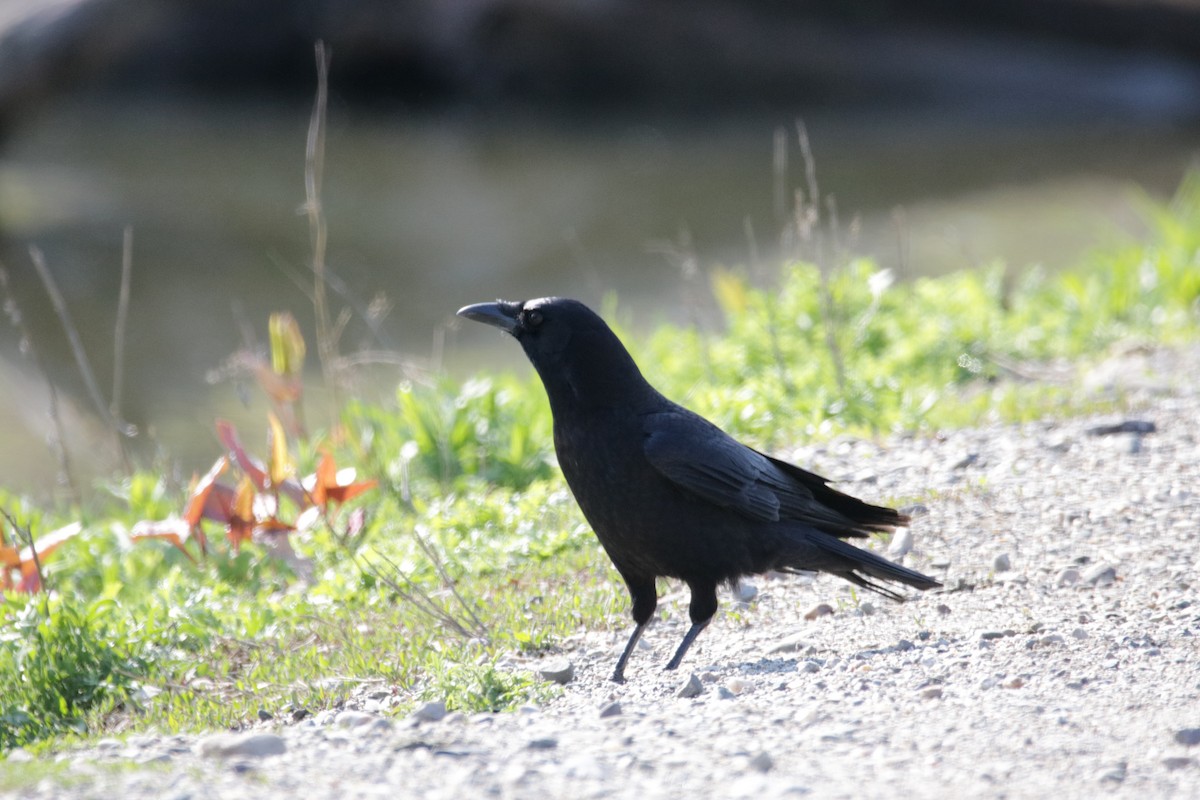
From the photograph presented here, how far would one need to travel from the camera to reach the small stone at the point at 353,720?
3.60 m

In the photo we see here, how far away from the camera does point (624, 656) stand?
414 centimetres

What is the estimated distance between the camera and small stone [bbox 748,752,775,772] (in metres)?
3.06

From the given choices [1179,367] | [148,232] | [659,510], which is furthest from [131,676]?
[148,232]

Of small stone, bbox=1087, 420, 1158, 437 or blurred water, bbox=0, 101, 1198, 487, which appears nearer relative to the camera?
small stone, bbox=1087, 420, 1158, 437

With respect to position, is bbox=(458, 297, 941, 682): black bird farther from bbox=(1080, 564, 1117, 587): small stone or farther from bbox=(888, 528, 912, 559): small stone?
bbox=(1080, 564, 1117, 587): small stone

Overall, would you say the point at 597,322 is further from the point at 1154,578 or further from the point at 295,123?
the point at 295,123

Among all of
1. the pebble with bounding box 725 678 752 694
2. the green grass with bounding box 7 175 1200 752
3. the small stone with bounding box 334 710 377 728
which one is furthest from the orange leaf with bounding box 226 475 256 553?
the pebble with bounding box 725 678 752 694

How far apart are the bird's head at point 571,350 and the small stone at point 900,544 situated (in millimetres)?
1304

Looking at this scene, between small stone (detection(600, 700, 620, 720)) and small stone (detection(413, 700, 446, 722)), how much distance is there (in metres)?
0.44

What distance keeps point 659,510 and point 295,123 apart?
20260 millimetres

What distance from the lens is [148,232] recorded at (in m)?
14.8

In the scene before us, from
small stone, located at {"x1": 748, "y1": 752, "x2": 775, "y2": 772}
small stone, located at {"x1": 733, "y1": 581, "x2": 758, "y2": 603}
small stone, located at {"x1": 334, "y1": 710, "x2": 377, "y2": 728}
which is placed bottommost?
small stone, located at {"x1": 733, "y1": 581, "x2": 758, "y2": 603}

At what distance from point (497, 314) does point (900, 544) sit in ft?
6.03

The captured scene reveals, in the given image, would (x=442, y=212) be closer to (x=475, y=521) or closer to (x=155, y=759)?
(x=475, y=521)
